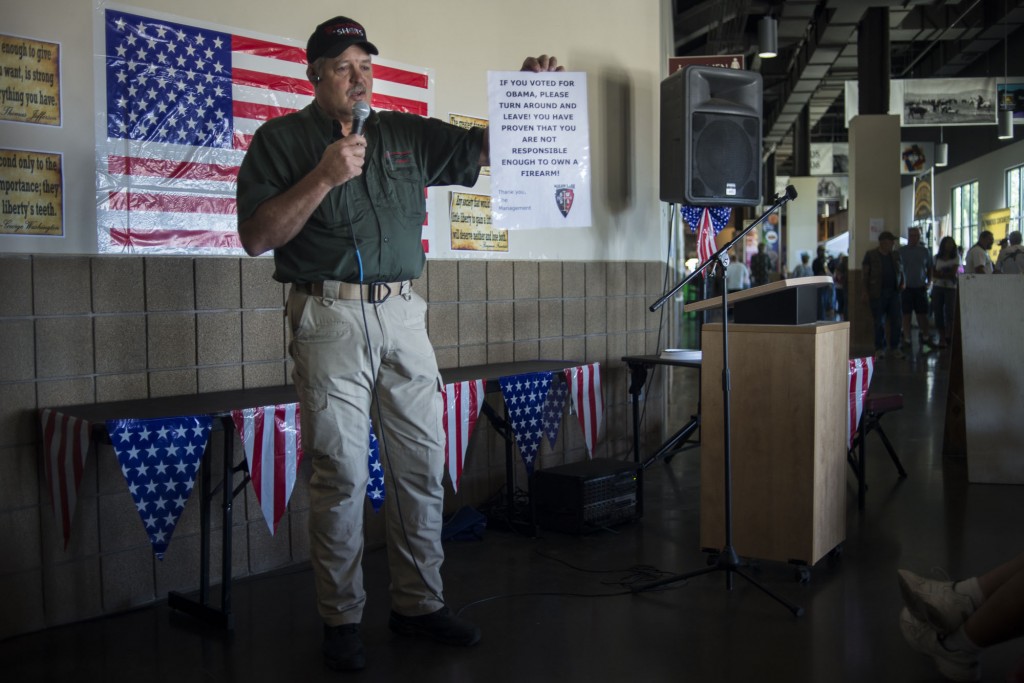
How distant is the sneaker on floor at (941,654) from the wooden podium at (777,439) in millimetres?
705

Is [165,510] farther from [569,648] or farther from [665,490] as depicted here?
[665,490]

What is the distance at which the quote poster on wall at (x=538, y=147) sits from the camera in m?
2.94

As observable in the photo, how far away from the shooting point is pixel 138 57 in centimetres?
298

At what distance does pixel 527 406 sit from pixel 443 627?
1335 mm

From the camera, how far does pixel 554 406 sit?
4215 millimetres

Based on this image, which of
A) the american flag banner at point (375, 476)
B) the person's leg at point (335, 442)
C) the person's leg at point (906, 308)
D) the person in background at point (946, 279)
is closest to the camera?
the person's leg at point (335, 442)

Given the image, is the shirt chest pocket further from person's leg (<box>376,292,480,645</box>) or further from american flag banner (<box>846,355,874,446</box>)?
american flag banner (<box>846,355,874,446</box>)

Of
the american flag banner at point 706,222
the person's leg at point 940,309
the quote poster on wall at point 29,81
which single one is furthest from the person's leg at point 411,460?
the person's leg at point 940,309

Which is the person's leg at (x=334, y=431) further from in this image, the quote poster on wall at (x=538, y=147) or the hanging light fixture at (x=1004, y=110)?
the hanging light fixture at (x=1004, y=110)

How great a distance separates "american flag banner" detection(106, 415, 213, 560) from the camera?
8.46 feet

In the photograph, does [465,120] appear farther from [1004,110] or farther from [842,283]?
[842,283]

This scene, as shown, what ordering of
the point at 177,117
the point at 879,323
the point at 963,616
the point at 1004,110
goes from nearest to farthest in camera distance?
the point at 963,616, the point at 177,117, the point at 879,323, the point at 1004,110

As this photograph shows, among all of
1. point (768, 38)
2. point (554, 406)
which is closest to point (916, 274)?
point (768, 38)

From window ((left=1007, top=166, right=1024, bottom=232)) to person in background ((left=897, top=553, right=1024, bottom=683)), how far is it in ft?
52.9
